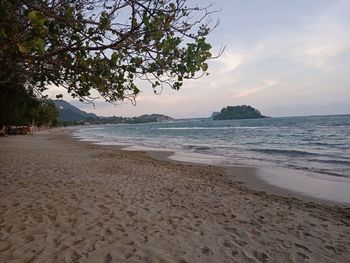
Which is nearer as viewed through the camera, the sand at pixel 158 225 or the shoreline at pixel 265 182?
the sand at pixel 158 225

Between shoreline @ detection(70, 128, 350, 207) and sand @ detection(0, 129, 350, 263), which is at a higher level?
sand @ detection(0, 129, 350, 263)

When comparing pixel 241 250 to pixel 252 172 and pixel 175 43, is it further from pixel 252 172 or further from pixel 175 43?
pixel 252 172

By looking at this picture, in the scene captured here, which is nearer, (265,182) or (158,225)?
(158,225)

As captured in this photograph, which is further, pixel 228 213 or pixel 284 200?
pixel 284 200

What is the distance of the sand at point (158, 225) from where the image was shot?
16.4 feet

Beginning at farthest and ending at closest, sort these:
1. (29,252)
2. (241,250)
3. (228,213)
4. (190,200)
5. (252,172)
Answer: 1. (252,172)
2. (190,200)
3. (228,213)
4. (241,250)
5. (29,252)

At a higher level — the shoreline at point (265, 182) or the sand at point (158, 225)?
the sand at point (158, 225)

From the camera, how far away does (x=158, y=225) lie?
6.29 m

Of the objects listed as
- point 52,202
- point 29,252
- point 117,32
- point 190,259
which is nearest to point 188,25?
point 117,32

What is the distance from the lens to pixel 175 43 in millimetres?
4125

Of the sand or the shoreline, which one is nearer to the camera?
the sand

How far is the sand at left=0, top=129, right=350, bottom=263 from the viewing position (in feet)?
16.4

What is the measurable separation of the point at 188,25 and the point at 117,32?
0.81m

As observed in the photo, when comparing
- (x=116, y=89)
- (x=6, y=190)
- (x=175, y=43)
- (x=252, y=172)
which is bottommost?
(x=252, y=172)
